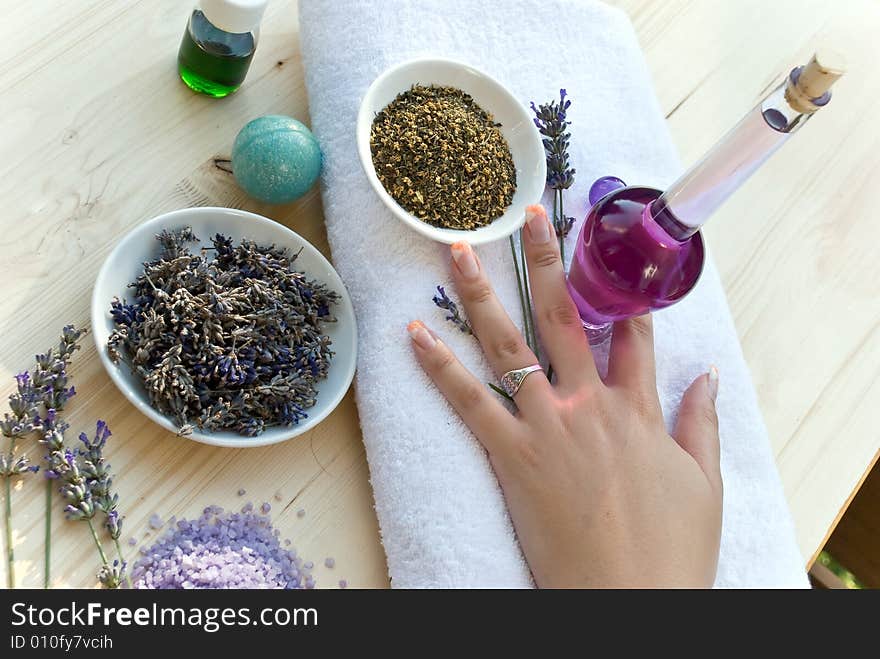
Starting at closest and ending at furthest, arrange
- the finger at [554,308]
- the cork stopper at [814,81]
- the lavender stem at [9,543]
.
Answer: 1. the cork stopper at [814,81]
2. the lavender stem at [9,543]
3. the finger at [554,308]

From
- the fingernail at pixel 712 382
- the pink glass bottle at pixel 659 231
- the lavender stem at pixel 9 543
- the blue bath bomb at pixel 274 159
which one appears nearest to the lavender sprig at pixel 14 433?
the lavender stem at pixel 9 543

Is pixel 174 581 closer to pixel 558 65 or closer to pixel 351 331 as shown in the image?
pixel 351 331

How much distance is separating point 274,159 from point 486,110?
0.22 metres

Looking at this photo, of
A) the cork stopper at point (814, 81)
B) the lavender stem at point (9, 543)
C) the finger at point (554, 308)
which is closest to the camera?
the cork stopper at point (814, 81)

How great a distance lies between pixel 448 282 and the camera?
76 cm

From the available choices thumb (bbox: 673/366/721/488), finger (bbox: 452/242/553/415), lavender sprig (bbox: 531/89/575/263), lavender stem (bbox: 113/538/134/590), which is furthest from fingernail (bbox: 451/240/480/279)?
lavender stem (bbox: 113/538/134/590)

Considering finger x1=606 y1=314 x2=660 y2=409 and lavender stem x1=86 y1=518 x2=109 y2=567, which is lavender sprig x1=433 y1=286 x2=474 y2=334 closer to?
finger x1=606 y1=314 x2=660 y2=409

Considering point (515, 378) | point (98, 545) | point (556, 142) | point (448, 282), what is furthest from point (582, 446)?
point (98, 545)

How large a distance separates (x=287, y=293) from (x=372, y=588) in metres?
0.27

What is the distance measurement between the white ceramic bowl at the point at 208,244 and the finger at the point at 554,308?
0.57ft

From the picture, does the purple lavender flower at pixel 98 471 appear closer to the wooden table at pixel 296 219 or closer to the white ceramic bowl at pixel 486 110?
the wooden table at pixel 296 219

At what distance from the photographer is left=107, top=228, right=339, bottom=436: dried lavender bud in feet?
2.17

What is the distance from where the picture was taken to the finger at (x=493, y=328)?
0.73m

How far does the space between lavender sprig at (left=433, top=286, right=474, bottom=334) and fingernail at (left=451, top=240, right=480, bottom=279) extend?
0.03 meters
